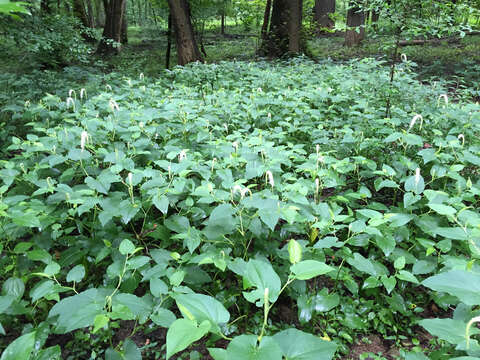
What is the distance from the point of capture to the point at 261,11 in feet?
44.7

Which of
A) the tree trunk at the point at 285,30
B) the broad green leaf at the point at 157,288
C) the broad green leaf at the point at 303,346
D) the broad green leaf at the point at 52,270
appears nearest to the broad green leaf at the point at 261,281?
the broad green leaf at the point at 303,346

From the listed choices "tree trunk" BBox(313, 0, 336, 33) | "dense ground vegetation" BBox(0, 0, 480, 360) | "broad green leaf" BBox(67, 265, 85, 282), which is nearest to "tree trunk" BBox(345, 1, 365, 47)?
"tree trunk" BBox(313, 0, 336, 33)

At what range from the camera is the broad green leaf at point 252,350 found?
2.74 ft

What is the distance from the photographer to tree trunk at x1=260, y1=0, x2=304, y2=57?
8.11m

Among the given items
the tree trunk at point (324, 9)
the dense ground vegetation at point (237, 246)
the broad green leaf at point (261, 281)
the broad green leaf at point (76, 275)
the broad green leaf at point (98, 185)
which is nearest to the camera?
the broad green leaf at point (261, 281)

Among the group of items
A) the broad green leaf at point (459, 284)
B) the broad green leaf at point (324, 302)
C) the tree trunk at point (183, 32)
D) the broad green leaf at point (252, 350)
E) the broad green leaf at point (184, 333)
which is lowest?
the broad green leaf at point (324, 302)

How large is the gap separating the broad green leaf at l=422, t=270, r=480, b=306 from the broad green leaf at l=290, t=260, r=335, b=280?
0.32 m

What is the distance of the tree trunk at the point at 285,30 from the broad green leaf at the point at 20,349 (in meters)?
8.54

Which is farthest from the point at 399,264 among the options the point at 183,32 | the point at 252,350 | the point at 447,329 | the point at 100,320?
the point at 183,32

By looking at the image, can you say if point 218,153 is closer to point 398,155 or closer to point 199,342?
point 199,342

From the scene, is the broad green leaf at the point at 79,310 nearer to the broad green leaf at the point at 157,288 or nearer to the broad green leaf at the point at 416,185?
the broad green leaf at the point at 157,288

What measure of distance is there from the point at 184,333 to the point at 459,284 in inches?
35.6

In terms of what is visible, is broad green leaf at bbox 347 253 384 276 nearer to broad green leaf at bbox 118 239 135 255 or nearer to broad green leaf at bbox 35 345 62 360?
broad green leaf at bbox 118 239 135 255

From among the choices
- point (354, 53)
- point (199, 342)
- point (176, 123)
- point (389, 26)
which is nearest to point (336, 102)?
point (389, 26)
